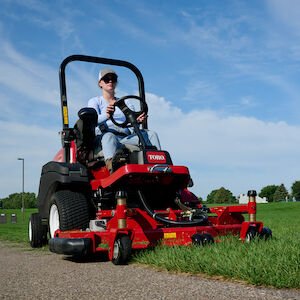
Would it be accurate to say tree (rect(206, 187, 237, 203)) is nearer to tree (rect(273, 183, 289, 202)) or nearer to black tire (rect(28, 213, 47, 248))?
tree (rect(273, 183, 289, 202))

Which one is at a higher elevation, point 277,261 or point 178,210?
point 178,210

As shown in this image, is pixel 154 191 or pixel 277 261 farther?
pixel 154 191

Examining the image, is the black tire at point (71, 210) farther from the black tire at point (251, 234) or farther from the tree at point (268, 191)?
the tree at point (268, 191)

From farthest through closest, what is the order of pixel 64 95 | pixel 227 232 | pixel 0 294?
1. pixel 64 95
2. pixel 227 232
3. pixel 0 294

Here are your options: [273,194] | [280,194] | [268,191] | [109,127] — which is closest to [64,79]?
[109,127]

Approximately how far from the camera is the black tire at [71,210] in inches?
225

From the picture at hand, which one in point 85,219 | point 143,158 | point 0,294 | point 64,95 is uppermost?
point 64,95

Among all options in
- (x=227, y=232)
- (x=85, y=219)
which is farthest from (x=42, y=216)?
(x=227, y=232)

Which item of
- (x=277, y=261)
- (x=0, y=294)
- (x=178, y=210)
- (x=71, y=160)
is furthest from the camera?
(x=71, y=160)

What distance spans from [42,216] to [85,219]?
153 cm

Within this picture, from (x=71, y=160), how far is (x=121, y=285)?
338 centimetres

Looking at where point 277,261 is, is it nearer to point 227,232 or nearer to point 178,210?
point 227,232

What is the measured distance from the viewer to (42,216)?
23.2 ft

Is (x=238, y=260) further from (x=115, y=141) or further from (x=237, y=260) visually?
(x=115, y=141)
